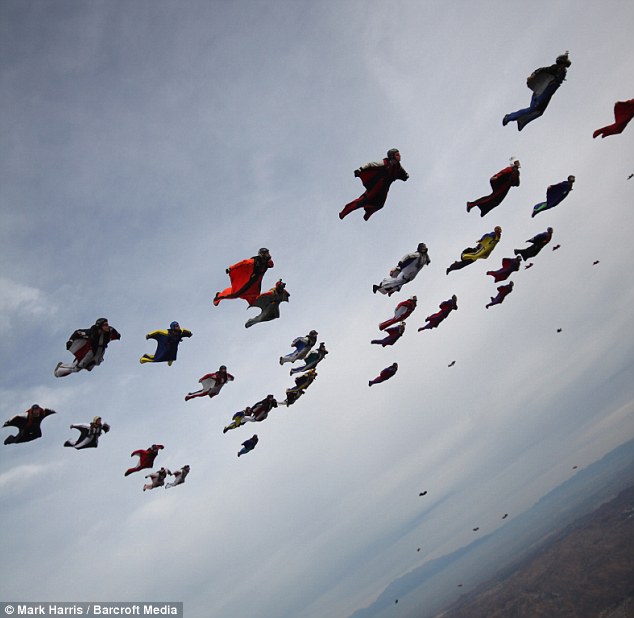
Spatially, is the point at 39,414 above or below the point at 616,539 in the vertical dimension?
above

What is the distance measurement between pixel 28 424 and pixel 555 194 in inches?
921

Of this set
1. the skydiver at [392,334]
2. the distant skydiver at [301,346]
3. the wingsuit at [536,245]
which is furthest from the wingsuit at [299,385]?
the wingsuit at [536,245]

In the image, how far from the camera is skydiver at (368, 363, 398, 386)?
20969 mm

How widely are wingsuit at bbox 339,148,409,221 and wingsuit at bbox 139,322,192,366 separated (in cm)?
769

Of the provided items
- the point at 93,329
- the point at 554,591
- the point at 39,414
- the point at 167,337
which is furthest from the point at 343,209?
the point at 554,591

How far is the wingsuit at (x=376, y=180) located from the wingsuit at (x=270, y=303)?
3.83 metres

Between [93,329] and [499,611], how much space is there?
21929cm

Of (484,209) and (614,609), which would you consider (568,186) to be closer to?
(484,209)

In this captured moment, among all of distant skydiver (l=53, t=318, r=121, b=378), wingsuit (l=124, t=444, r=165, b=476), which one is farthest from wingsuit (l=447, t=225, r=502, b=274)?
wingsuit (l=124, t=444, r=165, b=476)

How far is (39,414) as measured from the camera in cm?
1315

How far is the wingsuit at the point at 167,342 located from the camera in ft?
45.4

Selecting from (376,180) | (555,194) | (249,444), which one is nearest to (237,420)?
(249,444)

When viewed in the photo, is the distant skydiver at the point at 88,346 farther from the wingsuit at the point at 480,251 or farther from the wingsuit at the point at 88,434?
the wingsuit at the point at 480,251

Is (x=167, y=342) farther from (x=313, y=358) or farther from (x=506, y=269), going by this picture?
(x=506, y=269)
